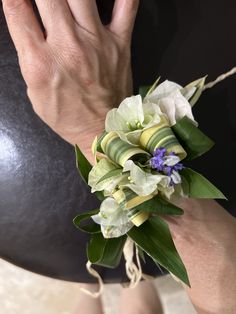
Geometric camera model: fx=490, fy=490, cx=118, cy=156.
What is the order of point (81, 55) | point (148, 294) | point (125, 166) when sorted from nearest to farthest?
1. point (125, 166)
2. point (81, 55)
3. point (148, 294)

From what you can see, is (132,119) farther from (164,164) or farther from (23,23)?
(23,23)

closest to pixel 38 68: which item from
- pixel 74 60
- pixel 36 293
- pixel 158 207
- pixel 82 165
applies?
pixel 74 60

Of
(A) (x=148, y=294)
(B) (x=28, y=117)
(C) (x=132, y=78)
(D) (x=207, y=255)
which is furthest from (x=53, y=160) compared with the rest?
(A) (x=148, y=294)

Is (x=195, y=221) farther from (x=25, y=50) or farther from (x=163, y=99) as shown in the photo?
(x=25, y=50)

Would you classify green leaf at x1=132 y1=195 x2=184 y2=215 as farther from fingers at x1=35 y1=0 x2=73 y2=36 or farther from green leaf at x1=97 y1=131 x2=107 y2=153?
fingers at x1=35 y1=0 x2=73 y2=36

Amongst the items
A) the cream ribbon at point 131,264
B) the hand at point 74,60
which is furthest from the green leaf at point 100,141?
the cream ribbon at point 131,264

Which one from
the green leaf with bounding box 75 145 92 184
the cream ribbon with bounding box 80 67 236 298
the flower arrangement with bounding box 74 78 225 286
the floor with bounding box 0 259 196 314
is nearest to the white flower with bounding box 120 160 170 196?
the flower arrangement with bounding box 74 78 225 286
